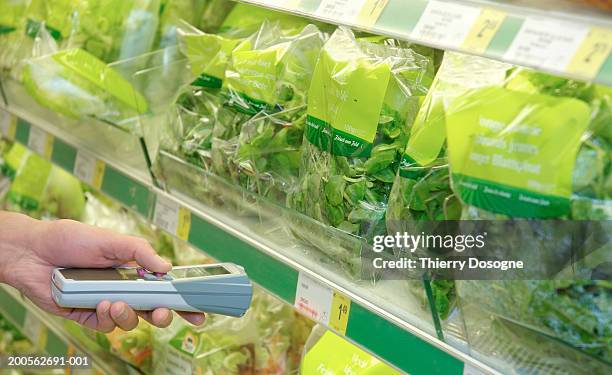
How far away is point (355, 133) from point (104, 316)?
1.63ft

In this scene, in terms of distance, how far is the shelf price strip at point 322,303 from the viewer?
3.69 ft

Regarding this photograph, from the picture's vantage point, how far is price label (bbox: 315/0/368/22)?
1029mm

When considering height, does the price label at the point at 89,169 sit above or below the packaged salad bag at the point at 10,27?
below

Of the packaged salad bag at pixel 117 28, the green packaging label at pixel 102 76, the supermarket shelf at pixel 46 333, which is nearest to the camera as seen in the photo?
the green packaging label at pixel 102 76

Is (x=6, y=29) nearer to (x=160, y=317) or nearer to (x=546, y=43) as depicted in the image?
(x=160, y=317)

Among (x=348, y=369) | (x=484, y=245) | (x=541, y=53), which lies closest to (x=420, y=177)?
(x=484, y=245)

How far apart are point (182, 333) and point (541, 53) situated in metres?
1.18

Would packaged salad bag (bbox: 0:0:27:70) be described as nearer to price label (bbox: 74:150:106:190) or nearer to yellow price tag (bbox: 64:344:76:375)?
price label (bbox: 74:150:106:190)

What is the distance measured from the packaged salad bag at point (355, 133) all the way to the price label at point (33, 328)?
1.35 metres

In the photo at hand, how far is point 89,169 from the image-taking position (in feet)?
5.88

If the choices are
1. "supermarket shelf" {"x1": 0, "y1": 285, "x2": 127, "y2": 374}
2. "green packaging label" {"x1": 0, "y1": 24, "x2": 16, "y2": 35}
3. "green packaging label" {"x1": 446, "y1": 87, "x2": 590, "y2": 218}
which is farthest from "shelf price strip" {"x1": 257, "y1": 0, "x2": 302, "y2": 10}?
"green packaging label" {"x1": 0, "y1": 24, "x2": 16, "y2": 35}

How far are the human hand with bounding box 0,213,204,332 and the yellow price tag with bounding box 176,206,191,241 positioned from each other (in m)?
0.14

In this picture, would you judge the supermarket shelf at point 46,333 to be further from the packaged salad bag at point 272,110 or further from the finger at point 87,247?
the packaged salad bag at point 272,110

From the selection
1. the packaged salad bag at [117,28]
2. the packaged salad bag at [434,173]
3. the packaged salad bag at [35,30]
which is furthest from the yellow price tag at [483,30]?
the packaged salad bag at [35,30]
